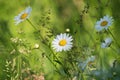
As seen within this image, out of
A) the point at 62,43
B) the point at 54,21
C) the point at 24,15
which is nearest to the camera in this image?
the point at 62,43

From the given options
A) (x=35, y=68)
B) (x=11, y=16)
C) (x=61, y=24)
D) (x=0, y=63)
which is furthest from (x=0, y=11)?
(x=35, y=68)

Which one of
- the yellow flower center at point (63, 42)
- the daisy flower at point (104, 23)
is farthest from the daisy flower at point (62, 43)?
the daisy flower at point (104, 23)

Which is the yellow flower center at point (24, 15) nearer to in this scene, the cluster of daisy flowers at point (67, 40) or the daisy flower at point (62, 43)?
the cluster of daisy flowers at point (67, 40)

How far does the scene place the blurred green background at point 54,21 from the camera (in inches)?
62.8

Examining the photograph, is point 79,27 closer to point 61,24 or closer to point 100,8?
point 100,8

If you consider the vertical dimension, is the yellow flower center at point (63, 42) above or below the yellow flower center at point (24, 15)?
below

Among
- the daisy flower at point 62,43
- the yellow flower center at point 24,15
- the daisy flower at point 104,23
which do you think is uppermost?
the yellow flower center at point 24,15

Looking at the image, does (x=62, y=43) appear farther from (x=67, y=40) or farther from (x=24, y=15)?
(x=24, y=15)

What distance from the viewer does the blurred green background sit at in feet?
5.24

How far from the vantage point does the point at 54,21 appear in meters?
2.03

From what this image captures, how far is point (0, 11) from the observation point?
87.0 inches

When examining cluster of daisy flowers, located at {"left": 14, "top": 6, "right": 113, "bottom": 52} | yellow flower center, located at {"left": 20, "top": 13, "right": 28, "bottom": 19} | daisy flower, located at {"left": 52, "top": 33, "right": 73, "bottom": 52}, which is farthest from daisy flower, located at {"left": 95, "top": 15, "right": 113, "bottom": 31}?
yellow flower center, located at {"left": 20, "top": 13, "right": 28, "bottom": 19}

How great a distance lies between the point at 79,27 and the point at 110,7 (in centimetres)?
25

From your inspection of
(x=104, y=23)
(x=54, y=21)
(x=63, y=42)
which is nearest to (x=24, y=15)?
(x=63, y=42)
